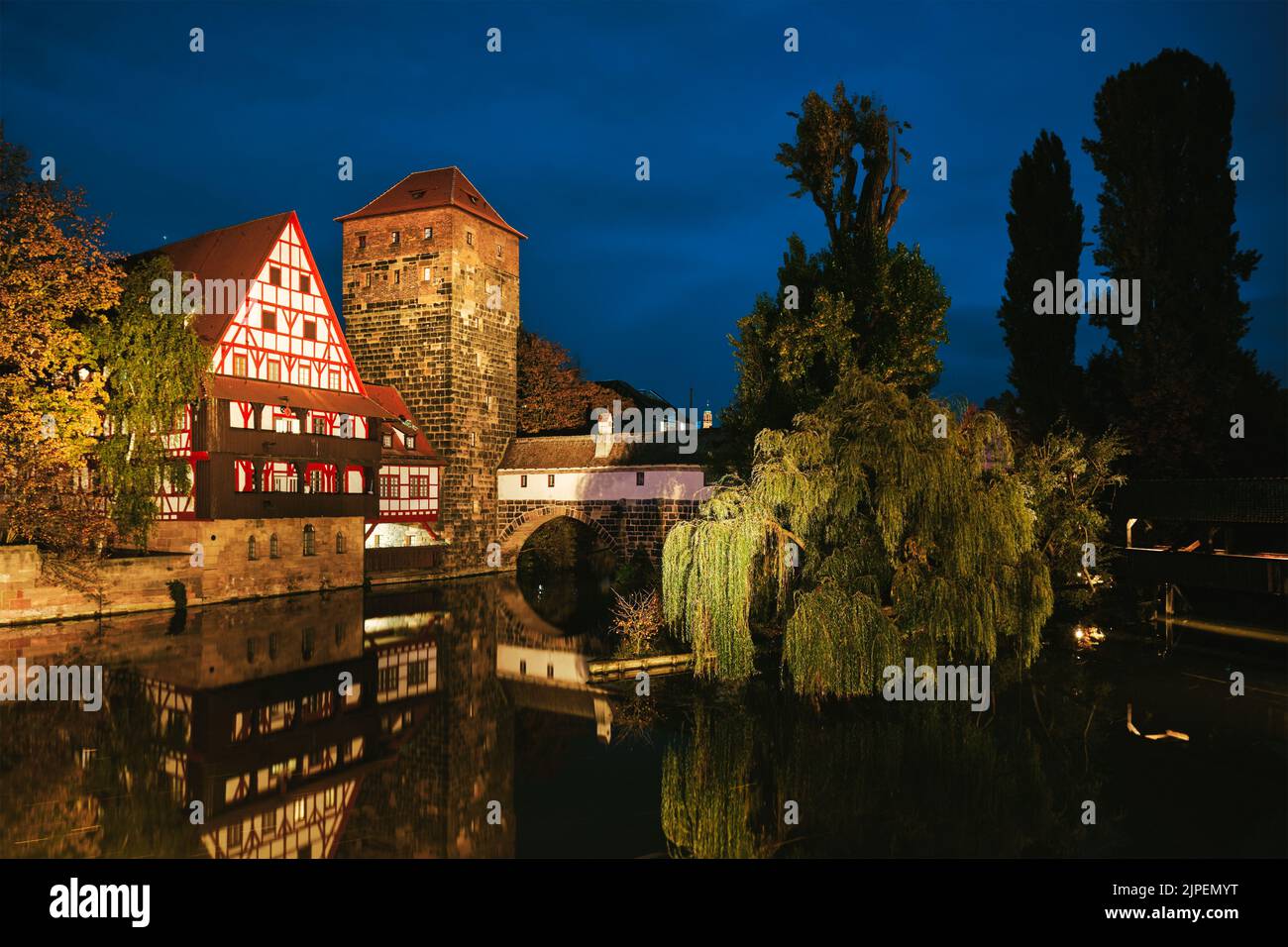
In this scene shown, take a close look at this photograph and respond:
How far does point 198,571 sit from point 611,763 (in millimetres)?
18089

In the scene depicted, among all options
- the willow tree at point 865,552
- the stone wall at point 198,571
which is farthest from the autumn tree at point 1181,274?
the stone wall at point 198,571

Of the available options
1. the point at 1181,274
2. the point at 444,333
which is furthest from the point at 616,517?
the point at 1181,274

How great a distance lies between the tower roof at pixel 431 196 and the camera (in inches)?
1375

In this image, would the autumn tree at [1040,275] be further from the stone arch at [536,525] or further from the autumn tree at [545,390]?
the autumn tree at [545,390]

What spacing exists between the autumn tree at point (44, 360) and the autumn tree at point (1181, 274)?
29.8m

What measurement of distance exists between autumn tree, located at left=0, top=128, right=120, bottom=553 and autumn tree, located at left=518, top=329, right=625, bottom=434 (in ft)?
71.7

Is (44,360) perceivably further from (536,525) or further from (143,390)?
(536,525)

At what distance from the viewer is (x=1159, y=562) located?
23.8 meters

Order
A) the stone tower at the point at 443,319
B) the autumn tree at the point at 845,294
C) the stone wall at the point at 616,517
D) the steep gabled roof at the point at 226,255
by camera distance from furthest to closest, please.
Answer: the stone tower at the point at 443,319
the stone wall at the point at 616,517
the steep gabled roof at the point at 226,255
the autumn tree at the point at 845,294

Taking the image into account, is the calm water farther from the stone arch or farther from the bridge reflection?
the stone arch

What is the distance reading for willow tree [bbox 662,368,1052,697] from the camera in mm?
13406

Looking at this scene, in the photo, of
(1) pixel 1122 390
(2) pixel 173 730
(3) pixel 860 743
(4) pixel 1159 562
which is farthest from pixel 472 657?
(1) pixel 1122 390
